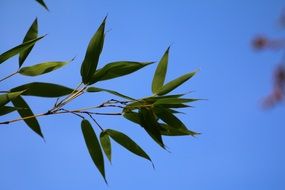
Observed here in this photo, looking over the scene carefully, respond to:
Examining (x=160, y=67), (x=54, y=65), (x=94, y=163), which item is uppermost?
(x=54, y=65)

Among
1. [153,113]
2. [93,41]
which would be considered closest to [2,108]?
[93,41]

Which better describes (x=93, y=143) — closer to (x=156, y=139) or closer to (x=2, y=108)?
(x=156, y=139)

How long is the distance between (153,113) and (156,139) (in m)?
0.12

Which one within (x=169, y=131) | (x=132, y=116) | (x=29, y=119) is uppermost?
(x=29, y=119)

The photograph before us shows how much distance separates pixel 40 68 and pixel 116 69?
1.06ft

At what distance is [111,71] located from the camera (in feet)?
6.72

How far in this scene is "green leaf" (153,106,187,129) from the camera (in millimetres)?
2056

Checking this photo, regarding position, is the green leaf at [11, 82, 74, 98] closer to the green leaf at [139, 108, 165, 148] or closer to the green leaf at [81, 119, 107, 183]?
the green leaf at [81, 119, 107, 183]

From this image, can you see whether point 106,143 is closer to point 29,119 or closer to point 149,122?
point 149,122

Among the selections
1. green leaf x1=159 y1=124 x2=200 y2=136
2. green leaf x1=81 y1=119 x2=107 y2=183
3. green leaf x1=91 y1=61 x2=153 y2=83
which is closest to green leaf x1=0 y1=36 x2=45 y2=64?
green leaf x1=91 y1=61 x2=153 y2=83

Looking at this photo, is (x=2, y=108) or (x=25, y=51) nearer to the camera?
(x=2, y=108)

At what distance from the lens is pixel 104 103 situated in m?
1.90

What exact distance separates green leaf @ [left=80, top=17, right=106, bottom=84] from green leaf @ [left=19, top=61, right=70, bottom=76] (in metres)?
0.09

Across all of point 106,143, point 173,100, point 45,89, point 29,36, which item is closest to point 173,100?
point 173,100
